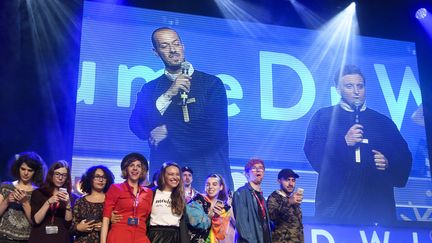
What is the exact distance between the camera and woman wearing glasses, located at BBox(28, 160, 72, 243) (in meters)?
3.34

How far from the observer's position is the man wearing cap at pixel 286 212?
3.98 m

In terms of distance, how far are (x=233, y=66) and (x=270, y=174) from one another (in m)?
1.30

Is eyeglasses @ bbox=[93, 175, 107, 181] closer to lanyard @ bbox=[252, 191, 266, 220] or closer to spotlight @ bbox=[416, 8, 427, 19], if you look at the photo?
lanyard @ bbox=[252, 191, 266, 220]

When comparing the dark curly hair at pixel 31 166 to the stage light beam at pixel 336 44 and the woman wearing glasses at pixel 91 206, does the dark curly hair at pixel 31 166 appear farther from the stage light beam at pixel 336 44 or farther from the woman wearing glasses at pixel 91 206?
the stage light beam at pixel 336 44

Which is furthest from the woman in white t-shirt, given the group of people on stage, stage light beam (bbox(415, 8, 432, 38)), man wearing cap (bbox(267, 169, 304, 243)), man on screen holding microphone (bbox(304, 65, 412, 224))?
stage light beam (bbox(415, 8, 432, 38))

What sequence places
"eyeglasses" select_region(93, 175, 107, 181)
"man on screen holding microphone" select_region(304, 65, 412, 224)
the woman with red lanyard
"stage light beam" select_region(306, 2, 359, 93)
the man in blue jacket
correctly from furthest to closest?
1. "stage light beam" select_region(306, 2, 359, 93)
2. "man on screen holding microphone" select_region(304, 65, 412, 224)
3. the man in blue jacket
4. "eyeglasses" select_region(93, 175, 107, 181)
5. the woman with red lanyard

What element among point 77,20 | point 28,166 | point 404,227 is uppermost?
point 77,20

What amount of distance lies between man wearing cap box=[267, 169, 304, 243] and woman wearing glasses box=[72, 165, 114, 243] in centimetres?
131

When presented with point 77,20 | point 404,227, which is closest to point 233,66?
point 77,20

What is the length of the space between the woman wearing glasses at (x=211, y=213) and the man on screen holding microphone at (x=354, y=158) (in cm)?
177

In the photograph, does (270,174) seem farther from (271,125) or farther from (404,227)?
(404,227)

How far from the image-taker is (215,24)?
6039mm

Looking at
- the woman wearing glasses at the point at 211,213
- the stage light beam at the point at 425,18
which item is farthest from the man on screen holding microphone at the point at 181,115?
the stage light beam at the point at 425,18

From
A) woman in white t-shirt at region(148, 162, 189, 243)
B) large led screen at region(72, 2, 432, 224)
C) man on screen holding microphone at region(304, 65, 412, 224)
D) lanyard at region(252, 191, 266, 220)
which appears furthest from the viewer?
man on screen holding microphone at region(304, 65, 412, 224)
